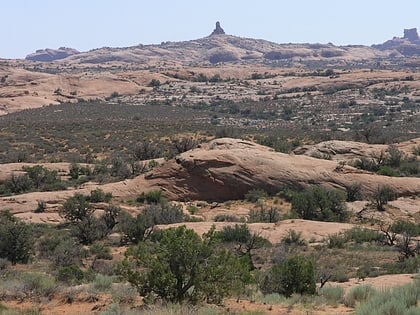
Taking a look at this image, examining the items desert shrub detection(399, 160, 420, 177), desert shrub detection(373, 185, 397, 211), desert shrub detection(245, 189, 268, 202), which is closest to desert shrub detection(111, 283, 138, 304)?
desert shrub detection(245, 189, 268, 202)

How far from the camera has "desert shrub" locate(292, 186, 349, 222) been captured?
2134 cm

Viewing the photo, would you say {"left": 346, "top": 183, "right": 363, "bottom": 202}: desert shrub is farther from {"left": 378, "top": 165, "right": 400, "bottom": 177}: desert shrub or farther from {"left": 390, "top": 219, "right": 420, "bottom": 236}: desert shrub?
{"left": 390, "top": 219, "right": 420, "bottom": 236}: desert shrub

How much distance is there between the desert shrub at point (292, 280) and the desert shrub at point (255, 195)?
12356 mm

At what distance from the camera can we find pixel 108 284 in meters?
10.8

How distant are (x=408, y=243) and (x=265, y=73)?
87350mm

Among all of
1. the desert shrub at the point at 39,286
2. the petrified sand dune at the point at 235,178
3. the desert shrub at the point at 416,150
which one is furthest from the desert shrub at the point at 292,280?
the desert shrub at the point at 416,150

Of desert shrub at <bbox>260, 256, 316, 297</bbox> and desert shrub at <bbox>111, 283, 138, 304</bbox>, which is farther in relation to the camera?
desert shrub at <bbox>260, 256, 316, 297</bbox>

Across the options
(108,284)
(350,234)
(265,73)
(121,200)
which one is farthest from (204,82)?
(108,284)

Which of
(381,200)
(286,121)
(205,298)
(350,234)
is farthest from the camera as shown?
(286,121)

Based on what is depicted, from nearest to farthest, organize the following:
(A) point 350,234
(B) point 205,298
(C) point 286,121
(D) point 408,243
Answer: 1. (B) point 205,298
2. (D) point 408,243
3. (A) point 350,234
4. (C) point 286,121

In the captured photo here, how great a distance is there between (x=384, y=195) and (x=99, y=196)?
12.3m

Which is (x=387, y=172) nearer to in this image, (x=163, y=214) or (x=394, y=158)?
(x=394, y=158)

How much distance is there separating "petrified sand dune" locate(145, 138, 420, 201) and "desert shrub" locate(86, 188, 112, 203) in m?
2.35

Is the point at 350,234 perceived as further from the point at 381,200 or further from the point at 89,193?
the point at 89,193
